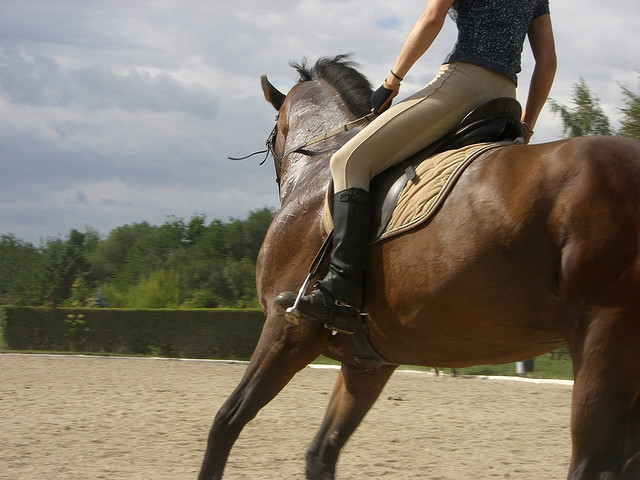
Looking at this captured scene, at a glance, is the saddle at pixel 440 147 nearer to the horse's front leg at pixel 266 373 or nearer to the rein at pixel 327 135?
the horse's front leg at pixel 266 373

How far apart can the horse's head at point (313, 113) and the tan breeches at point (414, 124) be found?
0.56 meters

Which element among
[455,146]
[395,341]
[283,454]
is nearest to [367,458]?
[283,454]

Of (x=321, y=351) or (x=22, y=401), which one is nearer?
(x=321, y=351)

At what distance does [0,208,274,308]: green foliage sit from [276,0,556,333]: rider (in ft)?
63.0

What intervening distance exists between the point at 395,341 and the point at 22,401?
23.0ft

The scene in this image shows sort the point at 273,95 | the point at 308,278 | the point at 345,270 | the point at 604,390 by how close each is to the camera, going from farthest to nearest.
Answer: the point at 273,95
the point at 308,278
the point at 345,270
the point at 604,390

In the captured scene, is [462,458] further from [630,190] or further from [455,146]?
[630,190]

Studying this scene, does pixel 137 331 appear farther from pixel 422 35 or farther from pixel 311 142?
pixel 422 35

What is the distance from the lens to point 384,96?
4094 millimetres

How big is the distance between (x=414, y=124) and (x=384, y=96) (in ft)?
1.07

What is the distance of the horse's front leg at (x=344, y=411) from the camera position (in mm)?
4629

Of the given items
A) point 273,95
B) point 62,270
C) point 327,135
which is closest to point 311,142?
point 327,135

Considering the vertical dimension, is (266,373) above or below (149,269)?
below

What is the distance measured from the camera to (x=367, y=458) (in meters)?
6.33
